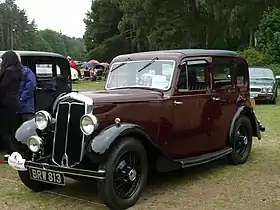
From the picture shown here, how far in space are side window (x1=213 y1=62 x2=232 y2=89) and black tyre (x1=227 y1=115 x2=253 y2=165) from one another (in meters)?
0.69

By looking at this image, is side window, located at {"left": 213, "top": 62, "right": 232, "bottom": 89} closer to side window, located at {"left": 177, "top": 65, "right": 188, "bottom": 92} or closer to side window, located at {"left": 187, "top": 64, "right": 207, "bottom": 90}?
side window, located at {"left": 187, "top": 64, "right": 207, "bottom": 90}

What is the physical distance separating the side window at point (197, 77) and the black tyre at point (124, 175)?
1.60 meters

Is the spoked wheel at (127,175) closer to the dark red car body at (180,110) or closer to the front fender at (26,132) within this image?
the dark red car body at (180,110)

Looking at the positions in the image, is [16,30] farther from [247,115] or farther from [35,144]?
[35,144]

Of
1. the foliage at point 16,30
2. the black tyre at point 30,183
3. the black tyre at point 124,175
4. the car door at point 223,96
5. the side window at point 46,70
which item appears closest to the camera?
the black tyre at point 124,175

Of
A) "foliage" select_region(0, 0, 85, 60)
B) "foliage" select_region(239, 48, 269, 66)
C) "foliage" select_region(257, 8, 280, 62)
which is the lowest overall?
"foliage" select_region(239, 48, 269, 66)

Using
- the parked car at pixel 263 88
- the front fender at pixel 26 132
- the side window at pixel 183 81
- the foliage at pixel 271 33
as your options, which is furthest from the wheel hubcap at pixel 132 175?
the foliage at pixel 271 33

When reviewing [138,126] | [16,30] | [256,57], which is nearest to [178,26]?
[256,57]

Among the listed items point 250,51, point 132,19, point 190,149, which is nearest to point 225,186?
point 190,149

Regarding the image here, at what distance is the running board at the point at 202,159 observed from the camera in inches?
272

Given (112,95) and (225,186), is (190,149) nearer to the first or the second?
(225,186)

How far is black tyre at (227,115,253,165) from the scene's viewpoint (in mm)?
8164

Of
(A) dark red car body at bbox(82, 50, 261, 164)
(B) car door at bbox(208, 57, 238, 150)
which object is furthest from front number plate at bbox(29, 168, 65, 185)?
(B) car door at bbox(208, 57, 238, 150)

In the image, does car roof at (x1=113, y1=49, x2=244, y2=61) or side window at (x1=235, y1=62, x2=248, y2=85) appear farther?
side window at (x1=235, y1=62, x2=248, y2=85)
